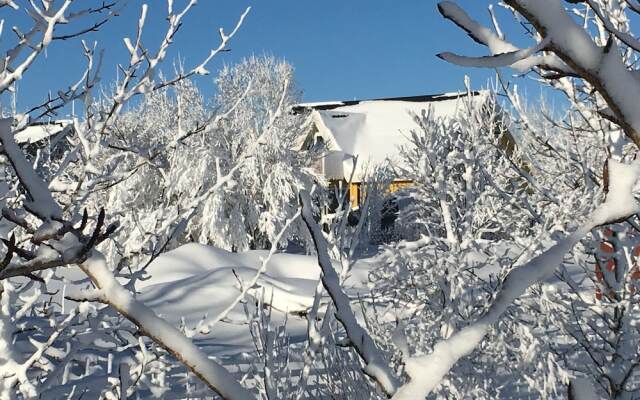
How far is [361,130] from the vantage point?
31547mm

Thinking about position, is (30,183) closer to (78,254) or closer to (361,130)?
(78,254)

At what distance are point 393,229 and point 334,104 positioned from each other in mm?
12475

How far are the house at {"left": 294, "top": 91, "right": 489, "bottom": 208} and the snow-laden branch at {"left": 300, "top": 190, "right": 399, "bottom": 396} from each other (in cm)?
2479

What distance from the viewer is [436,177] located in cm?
684

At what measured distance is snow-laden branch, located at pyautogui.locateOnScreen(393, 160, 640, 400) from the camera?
0.78m

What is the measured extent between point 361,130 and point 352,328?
30.8m

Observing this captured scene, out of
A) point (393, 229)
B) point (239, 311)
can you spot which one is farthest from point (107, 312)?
point (393, 229)

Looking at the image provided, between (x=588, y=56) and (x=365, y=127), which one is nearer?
(x=588, y=56)

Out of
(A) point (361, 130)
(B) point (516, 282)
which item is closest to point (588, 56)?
(B) point (516, 282)

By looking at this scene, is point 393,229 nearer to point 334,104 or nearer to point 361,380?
point 334,104

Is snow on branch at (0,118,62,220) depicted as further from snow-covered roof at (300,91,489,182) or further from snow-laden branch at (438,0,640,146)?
snow-covered roof at (300,91,489,182)

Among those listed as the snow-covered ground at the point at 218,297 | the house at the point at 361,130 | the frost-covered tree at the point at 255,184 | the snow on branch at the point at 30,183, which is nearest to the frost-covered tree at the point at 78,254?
the snow on branch at the point at 30,183

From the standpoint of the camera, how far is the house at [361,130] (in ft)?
90.7

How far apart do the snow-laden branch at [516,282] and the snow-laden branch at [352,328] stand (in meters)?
0.18
